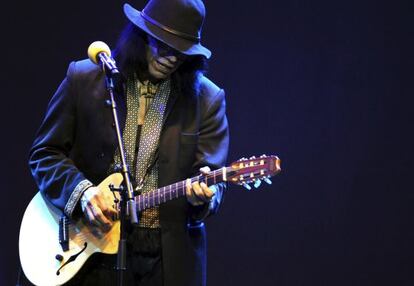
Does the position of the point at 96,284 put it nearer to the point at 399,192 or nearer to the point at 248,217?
the point at 248,217

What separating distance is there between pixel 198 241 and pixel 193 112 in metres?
0.52

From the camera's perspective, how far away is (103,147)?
2596 mm

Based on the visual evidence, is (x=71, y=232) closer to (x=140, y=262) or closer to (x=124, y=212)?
(x=140, y=262)

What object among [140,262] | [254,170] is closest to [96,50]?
[254,170]

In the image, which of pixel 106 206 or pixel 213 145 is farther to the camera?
pixel 213 145

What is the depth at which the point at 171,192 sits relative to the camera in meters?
2.49

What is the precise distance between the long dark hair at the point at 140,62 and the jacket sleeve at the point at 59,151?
0.21 meters

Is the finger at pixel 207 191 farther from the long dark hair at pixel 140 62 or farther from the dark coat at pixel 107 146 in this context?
the long dark hair at pixel 140 62

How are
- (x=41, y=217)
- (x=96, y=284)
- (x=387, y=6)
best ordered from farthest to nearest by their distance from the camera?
1. (x=387, y=6)
2. (x=41, y=217)
3. (x=96, y=284)

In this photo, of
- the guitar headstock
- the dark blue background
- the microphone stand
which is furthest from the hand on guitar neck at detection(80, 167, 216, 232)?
the dark blue background

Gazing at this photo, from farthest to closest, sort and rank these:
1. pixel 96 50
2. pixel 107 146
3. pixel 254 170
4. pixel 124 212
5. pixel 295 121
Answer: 1. pixel 295 121
2. pixel 107 146
3. pixel 254 170
4. pixel 96 50
5. pixel 124 212

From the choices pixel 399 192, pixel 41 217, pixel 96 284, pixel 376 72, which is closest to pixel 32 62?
pixel 41 217

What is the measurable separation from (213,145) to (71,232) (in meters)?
0.67

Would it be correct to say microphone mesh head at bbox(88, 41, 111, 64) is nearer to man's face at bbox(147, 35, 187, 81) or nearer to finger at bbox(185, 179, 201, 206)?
man's face at bbox(147, 35, 187, 81)
